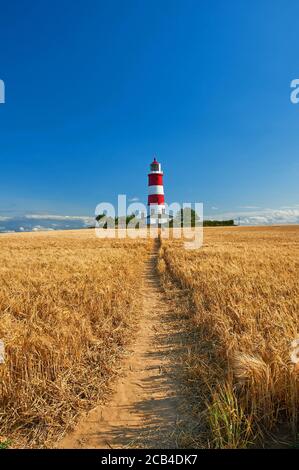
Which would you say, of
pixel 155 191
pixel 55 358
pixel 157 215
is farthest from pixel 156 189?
pixel 55 358

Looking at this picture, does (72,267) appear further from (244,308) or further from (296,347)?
(296,347)

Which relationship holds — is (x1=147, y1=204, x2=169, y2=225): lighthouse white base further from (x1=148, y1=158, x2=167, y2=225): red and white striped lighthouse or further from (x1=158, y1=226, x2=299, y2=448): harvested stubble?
(x1=158, y1=226, x2=299, y2=448): harvested stubble

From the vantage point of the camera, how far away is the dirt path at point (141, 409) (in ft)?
9.98

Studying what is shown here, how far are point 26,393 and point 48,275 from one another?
311 inches

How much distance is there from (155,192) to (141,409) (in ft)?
227

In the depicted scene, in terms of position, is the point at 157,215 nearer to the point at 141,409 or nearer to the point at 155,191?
the point at 155,191

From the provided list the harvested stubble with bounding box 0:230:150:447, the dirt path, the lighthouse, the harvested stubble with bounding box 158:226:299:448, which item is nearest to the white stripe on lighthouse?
the lighthouse

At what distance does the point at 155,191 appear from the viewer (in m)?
71.7

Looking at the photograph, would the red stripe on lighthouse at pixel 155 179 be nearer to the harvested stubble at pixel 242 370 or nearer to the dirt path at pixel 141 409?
the harvested stubble at pixel 242 370

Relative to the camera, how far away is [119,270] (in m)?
12.5

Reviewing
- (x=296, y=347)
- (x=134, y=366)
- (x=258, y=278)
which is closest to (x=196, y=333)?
(x=134, y=366)

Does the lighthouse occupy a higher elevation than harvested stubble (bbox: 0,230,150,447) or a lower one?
higher

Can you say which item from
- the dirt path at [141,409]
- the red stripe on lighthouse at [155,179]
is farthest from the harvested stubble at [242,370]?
the red stripe on lighthouse at [155,179]

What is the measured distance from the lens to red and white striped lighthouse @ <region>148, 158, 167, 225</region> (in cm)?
7169
